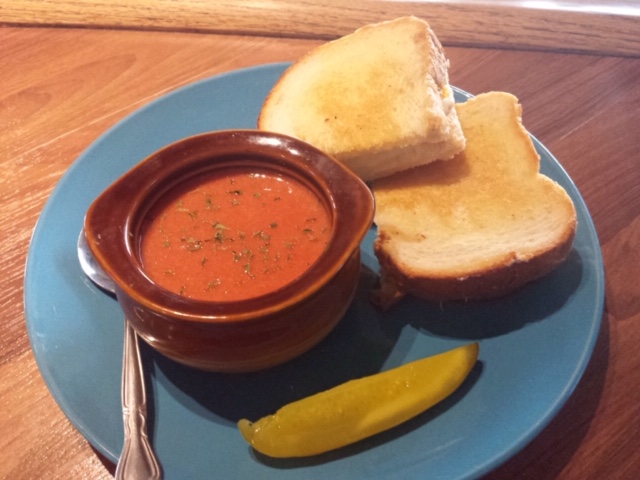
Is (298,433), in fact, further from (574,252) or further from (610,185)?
(610,185)

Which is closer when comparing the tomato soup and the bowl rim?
the bowl rim

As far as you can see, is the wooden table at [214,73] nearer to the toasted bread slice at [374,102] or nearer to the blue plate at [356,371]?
the blue plate at [356,371]

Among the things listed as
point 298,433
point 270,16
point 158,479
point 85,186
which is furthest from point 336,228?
point 270,16

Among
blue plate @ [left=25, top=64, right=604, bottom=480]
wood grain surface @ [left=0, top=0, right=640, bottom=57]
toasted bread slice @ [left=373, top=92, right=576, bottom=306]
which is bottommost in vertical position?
blue plate @ [left=25, top=64, right=604, bottom=480]

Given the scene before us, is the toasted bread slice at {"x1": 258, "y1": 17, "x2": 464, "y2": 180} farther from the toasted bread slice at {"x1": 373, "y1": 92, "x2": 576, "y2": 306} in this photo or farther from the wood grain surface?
the wood grain surface

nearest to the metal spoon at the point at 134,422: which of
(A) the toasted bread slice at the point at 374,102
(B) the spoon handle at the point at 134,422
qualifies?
A: (B) the spoon handle at the point at 134,422

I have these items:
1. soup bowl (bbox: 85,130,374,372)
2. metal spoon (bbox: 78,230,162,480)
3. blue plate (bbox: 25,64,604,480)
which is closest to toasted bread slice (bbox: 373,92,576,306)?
blue plate (bbox: 25,64,604,480)
